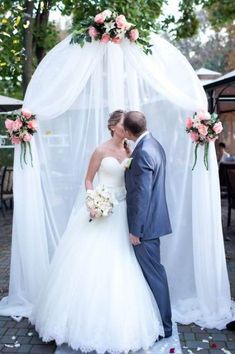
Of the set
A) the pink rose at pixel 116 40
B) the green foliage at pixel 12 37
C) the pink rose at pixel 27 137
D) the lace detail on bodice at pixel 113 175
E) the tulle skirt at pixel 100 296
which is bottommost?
the tulle skirt at pixel 100 296

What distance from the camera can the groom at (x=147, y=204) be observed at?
3480 millimetres

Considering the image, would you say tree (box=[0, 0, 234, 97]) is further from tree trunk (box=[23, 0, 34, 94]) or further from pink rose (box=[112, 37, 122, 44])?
pink rose (box=[112, 37, 122, 44])

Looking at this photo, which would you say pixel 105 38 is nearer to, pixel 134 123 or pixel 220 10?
pixel 134 123

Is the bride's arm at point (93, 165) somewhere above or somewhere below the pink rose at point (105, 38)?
below

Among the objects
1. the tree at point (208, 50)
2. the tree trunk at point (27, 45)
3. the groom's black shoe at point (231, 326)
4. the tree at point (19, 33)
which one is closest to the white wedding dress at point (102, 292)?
the groom's black shoe at point (231, 326)

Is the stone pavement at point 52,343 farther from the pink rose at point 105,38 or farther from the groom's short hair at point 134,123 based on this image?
the pink rose at point 105,38

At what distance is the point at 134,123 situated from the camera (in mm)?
3568

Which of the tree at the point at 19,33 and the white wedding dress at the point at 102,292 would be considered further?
the tree at the point at 19,33

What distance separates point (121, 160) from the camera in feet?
12.7

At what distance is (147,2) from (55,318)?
822 cm

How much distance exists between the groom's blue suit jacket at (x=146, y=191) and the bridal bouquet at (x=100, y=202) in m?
0.15

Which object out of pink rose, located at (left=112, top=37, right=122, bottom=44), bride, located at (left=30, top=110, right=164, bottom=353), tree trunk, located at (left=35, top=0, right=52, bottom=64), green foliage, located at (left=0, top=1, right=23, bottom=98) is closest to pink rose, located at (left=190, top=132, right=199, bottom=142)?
bride, located at (left=30, top=110, right=164, bottom=353)

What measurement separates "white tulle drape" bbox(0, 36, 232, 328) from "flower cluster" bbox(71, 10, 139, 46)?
4.0 inches

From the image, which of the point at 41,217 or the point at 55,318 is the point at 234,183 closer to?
the point at 41,217
